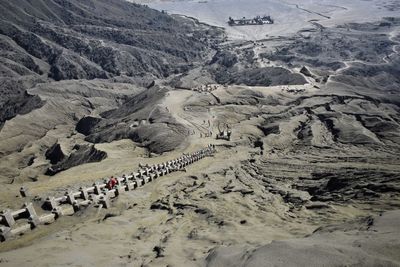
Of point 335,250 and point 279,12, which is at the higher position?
point 279,12

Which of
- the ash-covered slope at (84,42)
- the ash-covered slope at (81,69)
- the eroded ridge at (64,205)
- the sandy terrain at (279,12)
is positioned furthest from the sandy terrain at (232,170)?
the sandy terrain at (279,12)

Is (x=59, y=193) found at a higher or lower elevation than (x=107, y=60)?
lower

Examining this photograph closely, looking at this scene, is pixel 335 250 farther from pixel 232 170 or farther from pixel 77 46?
pixel 77 46

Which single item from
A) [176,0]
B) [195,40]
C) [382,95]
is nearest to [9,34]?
[195,40]

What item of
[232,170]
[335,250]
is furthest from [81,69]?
[335,250]

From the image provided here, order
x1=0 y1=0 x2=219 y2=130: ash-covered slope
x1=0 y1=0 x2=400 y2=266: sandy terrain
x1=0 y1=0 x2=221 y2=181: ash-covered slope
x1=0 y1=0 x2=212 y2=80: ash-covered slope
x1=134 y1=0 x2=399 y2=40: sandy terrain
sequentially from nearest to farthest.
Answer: x1=0 y1=0 x2=400 y2=266: sandy terrain
x1=0 y1=0 x2=221 y2=181: ash-covered slope
x1=0 y1=0 x2=219 y2=130: ash-covered slope
x1=0 y1=0 x2=212 y2=80: ash-covered slope
x1=134 y1=0 x2=399 y2=40: sandy terrain

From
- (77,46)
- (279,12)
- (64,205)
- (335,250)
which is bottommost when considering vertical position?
(64,205)

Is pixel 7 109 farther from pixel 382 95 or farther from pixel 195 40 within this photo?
pixel 195 40

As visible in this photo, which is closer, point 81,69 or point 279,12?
point 81,69

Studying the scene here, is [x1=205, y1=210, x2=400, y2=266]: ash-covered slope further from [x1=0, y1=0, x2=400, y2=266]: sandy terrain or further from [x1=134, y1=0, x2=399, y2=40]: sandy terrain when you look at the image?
[x1=134, y1=0, x2=399, y2=40]: sandy terrain

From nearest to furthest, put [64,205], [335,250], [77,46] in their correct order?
1. [335,250]
2. [64,205]
3. [77,46]

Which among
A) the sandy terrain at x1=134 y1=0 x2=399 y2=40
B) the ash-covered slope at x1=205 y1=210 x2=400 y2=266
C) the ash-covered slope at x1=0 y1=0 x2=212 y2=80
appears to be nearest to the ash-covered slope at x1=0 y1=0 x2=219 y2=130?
the ash-covered slope at x1=0 y1=0 x2=212 y2=80
